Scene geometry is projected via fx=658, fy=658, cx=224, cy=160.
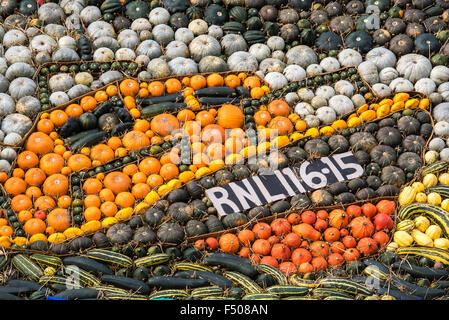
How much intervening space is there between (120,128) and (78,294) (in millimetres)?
3975

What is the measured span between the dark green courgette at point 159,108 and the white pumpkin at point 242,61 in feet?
5.67

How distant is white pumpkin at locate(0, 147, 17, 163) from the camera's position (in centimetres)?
1161

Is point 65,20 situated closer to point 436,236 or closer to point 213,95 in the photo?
point 213,95

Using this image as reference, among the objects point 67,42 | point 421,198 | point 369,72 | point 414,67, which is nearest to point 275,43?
point 369,72

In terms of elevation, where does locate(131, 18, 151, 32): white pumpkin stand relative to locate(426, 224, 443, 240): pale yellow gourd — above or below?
above

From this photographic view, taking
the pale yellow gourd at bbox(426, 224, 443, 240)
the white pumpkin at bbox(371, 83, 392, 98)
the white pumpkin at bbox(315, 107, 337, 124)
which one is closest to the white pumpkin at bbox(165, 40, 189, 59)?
the white pumpkin at bbox(315, 107, 337, 124)

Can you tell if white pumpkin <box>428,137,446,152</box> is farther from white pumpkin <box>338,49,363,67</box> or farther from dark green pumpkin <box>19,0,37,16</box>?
dark green pumpkin <box>19,0,37,16</box>

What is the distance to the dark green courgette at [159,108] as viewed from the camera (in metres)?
12.7

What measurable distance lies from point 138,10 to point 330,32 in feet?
14.1

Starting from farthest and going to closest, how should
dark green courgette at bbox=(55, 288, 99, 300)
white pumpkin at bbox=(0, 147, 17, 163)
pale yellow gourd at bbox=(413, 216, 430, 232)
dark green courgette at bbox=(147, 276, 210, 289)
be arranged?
1. white pumpkin at bbox=(0, 147, 17, 163)
2. pale yellow gourd at bbox=(413, 216, 430, 232)
3. dark green courgette at bbox=(147, 276, 210, 289)
4. dark green courgette at bbox=(55, 288, 99, 300)

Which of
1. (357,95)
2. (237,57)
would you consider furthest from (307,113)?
(237,57)

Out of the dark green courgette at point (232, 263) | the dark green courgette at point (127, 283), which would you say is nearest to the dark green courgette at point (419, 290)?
the dark green courgette at point (232, 263)

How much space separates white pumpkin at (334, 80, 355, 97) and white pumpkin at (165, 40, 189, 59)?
3.26 metres

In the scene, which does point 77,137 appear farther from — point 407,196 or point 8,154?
point 407,196
